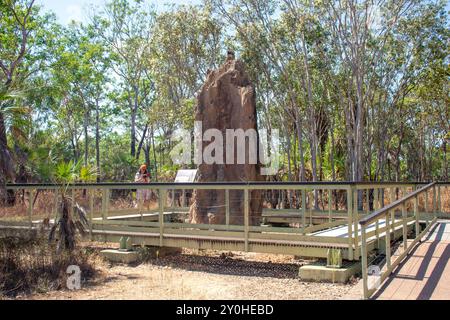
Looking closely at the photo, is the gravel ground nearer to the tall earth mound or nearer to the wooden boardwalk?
the wooden boardwalk

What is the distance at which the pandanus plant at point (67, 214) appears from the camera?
339 inches

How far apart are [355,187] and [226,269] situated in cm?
283

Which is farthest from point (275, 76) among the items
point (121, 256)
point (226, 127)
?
point (121, 256)

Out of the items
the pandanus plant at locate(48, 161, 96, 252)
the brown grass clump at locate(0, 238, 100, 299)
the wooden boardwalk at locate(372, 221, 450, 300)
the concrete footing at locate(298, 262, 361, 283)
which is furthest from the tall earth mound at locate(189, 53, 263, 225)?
the wooden boardwalk at locate(372, 221, 450, 300)

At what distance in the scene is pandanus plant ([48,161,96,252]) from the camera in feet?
28.2

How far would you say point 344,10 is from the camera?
17.5 meters

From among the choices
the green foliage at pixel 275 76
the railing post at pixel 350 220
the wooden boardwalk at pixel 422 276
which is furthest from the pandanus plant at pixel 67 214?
the wooden boardwalk at pixel 422 276

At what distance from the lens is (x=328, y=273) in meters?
7.22

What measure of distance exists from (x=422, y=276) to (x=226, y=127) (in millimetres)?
6250

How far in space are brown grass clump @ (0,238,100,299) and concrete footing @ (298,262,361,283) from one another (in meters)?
3.33
